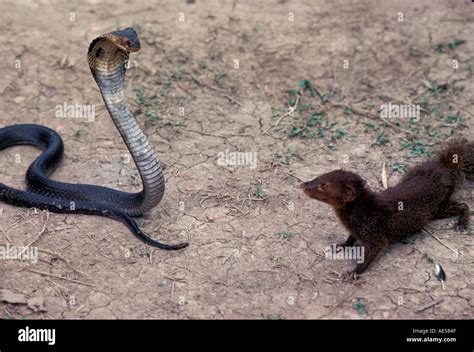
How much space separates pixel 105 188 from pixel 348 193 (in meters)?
2.46

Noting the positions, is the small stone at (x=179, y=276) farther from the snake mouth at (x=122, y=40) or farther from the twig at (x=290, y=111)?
the twig at (x=290, y=111)

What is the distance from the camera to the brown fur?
220 inches

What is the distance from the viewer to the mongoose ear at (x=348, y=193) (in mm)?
5516

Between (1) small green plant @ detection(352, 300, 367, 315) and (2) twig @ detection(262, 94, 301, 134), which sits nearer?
(1) small green plant @ detection(352, 300, 367, 315)

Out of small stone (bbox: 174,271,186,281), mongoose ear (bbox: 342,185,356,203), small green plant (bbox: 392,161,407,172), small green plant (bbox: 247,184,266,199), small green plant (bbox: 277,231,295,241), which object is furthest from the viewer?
small green plant (bbox: 392,161,407,172)

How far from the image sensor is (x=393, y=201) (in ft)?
19.1

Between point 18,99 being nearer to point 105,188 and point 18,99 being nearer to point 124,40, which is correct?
point 105,188

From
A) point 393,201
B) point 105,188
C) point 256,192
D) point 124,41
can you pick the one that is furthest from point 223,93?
point 393,201

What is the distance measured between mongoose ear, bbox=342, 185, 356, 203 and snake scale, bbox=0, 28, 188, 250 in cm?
146

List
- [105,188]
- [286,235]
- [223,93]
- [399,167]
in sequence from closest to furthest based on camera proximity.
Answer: [286,235]
[105,188]
[399,167]
[223,93]

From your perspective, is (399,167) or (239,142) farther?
(239,142)

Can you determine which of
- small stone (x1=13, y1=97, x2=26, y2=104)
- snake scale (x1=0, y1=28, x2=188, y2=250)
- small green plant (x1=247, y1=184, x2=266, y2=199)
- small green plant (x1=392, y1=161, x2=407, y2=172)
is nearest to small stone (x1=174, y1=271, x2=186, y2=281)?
snake scale (x1=0, y1=28, x2=188, y2=250)

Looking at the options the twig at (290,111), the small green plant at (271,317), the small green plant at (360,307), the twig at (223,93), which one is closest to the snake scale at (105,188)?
the small green plant at (271,317)

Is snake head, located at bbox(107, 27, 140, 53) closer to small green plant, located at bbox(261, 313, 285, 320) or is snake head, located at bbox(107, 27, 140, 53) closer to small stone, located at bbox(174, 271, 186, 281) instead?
small stone, located at bbox(174, 271, 186, 281)
